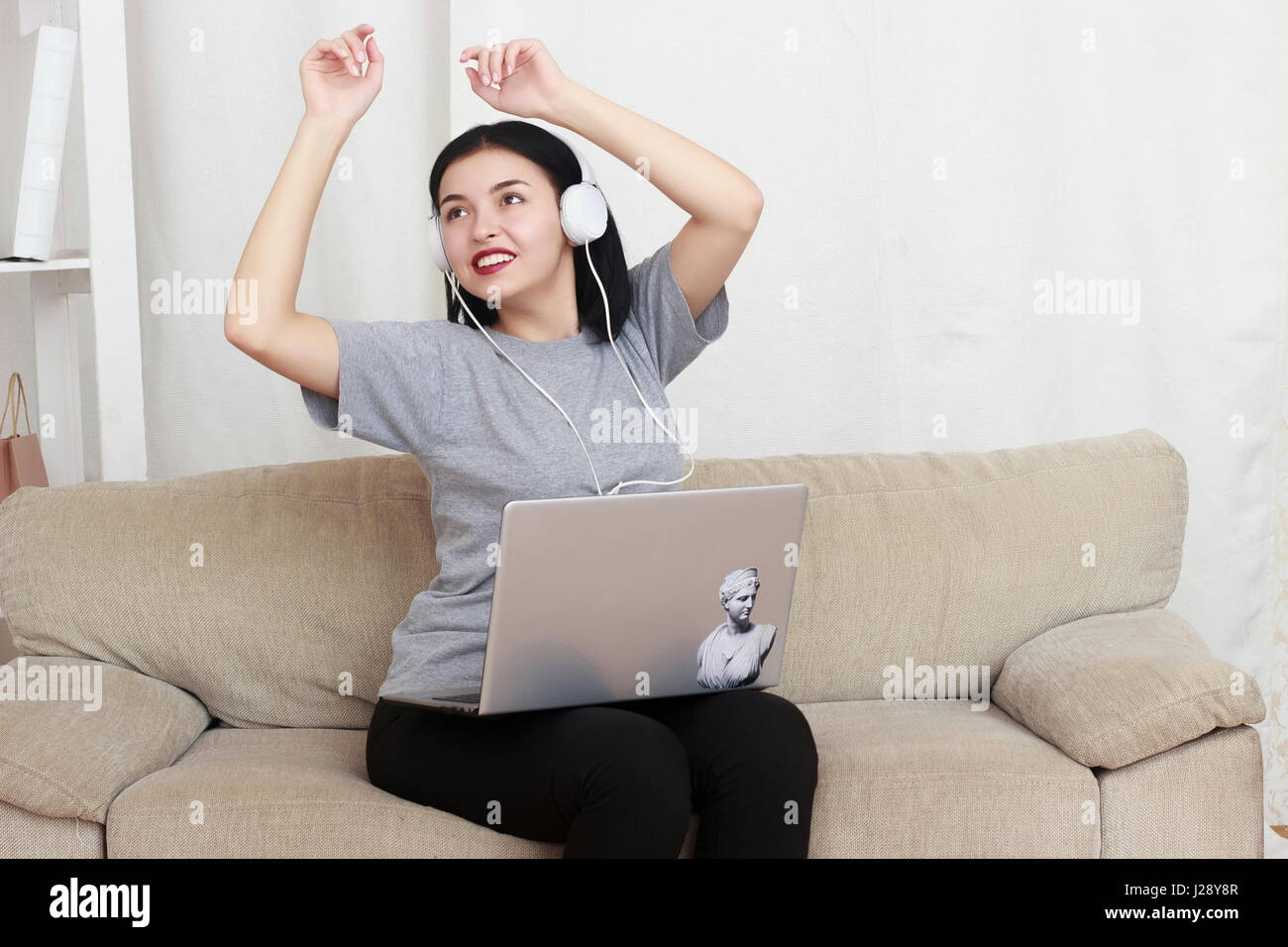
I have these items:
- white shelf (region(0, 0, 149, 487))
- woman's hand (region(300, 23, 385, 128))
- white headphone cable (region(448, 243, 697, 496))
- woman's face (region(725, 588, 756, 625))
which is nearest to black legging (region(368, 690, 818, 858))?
woman's face (region(725, 588, 756, 625))

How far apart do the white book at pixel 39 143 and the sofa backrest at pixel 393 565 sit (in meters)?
0.48

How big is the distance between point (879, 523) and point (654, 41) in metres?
1.02

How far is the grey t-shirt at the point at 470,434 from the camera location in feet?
4.87

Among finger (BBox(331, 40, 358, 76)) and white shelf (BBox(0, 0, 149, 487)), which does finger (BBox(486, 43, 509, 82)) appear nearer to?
finger (BBox(331, 40, 358, 76))

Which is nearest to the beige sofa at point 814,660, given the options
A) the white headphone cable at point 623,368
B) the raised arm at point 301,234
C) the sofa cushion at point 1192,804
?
the sofa cushion at point 1192,804

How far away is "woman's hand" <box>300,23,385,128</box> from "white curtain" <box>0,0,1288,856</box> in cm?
90

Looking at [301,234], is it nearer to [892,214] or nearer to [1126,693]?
[1126,693]

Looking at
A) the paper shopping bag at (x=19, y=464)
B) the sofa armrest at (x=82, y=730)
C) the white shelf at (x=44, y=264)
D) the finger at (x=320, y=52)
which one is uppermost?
the finger at (x=320, y=52)

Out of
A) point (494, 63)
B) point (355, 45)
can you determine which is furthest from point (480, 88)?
point (355, 45)

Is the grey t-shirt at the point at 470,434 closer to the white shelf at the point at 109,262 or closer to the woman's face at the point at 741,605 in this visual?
the woman's face at the point at 741,605

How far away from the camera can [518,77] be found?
152 centimetres

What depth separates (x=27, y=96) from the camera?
6.95ft

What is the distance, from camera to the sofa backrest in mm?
1799

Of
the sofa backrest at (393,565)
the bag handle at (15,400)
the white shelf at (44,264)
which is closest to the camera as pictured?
the sofa backrest at (393,565)
